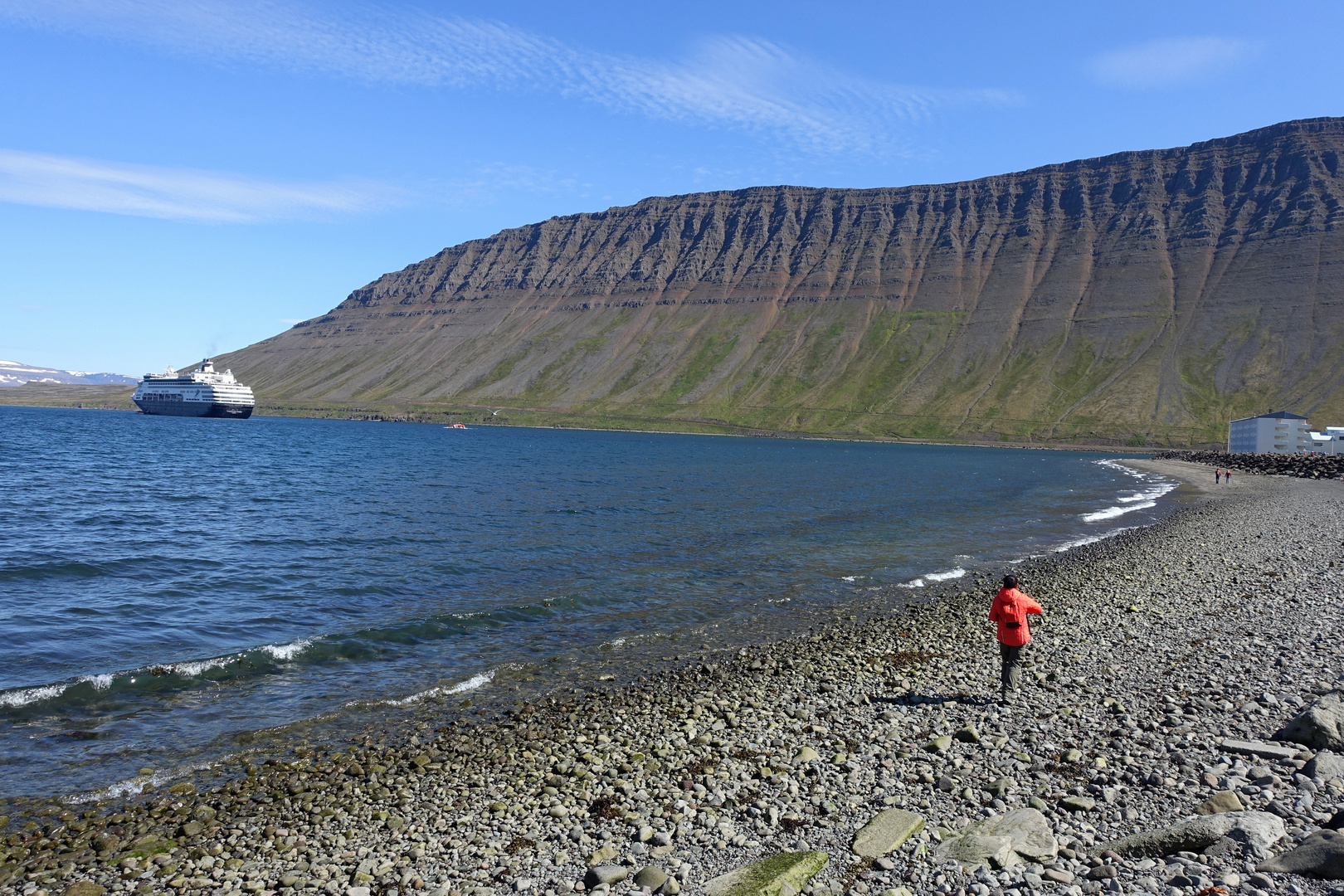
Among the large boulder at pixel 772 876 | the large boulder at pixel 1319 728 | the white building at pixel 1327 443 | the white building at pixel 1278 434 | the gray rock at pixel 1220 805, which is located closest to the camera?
the large boulder at pixel 772 876

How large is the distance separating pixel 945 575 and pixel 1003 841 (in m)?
25.9

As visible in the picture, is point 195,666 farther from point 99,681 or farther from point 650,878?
point 650,878

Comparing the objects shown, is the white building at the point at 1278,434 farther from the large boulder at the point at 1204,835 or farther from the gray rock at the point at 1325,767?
the large boulder at the point at 1204,835

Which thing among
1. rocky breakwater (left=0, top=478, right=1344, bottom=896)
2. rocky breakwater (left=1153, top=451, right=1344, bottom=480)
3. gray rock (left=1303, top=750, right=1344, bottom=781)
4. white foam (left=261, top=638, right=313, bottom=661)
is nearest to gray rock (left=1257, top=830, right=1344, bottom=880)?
rocky breakwater (left=0, top=478, right=1344, bottom=896)

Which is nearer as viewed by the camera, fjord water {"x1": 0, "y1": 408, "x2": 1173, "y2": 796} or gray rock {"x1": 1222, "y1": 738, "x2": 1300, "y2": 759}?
gray rock {"x1": 1222, "y1": 738, "x2": 1300, "y2": 759}

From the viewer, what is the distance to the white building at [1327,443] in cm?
13112

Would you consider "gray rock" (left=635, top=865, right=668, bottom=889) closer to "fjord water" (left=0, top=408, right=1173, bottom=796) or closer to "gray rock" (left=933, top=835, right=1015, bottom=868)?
"gray rock" (left=933, top=835, right=1015, bottom=868)

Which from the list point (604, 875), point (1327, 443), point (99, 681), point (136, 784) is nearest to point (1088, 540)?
point (604, 875)

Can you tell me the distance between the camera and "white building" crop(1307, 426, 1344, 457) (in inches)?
5162

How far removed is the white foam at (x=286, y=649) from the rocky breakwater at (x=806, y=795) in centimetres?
673

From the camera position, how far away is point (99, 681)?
1894 cm

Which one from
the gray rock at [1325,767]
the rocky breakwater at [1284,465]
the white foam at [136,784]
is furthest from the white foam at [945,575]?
the rocky breakwater at [1284,465]

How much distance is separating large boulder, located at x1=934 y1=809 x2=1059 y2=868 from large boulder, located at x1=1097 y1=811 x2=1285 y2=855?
693mm

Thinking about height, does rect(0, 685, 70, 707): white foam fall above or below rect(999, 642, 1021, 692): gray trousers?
below
